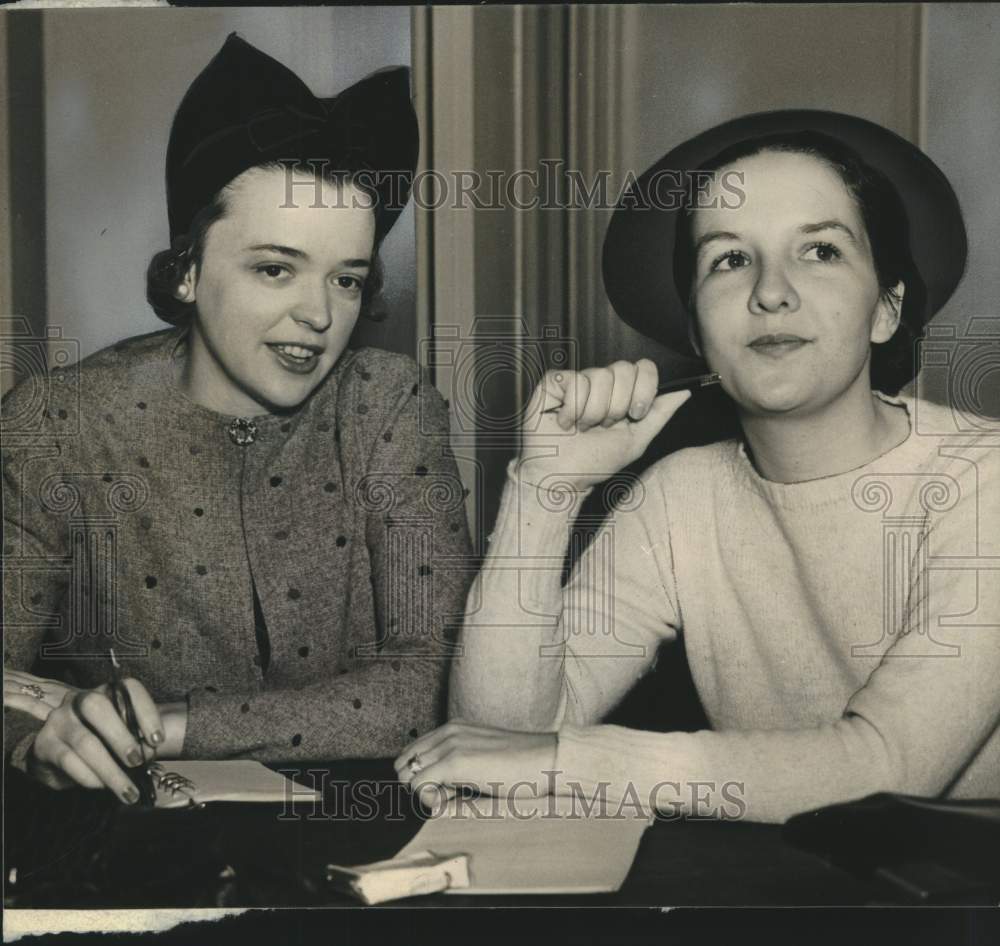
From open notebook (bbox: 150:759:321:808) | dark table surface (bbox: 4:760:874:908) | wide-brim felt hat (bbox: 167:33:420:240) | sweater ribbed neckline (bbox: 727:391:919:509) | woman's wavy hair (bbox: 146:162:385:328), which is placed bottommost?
dark table surface (bbox: 4:760:874:908)

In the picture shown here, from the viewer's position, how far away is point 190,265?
2.12 meters

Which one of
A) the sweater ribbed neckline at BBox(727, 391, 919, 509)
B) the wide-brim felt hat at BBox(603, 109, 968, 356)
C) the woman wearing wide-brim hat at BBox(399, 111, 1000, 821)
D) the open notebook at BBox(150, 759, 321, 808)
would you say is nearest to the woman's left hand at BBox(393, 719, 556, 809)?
the woman wearing wide-brim hat at BBox(399, 111, 1000, 821)

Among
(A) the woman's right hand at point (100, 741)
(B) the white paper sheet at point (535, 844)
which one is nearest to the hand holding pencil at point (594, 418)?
(B) the white paper sheet at point (535, 844)

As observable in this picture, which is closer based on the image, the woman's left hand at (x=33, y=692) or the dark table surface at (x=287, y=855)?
the dark table surface at (x=287, y=855)

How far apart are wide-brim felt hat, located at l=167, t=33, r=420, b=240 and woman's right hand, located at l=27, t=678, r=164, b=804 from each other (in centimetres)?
83

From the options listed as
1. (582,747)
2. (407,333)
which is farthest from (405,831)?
(407,333)

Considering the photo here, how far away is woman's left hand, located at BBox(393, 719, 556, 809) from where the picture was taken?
2070mm

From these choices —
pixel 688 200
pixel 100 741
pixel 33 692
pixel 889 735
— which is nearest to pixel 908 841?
pixel 889 735

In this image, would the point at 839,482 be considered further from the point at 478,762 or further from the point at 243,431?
the point at 243,431

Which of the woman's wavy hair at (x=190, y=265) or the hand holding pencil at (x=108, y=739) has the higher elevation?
the woman's wavy hair at (x=190, y=265)

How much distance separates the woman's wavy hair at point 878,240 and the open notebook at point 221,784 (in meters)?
1.07

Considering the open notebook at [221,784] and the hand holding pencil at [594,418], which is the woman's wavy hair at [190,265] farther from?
the open notebook at [221,784]

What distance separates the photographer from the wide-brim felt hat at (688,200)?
6.79ft

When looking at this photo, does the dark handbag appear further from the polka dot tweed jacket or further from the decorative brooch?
the decorative brooch
